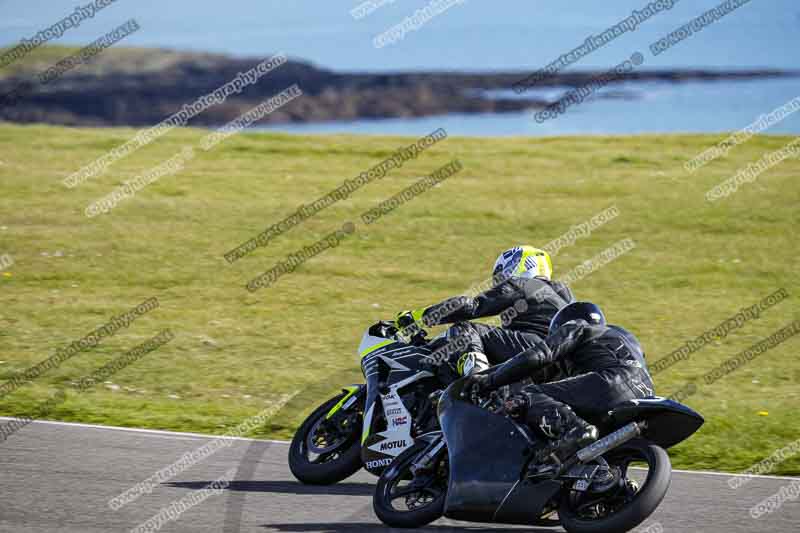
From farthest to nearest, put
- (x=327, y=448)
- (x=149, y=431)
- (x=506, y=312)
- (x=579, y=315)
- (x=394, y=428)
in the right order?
(x=149, y=431) < (x=506, y=312) < (x=327, y=448) < (x=394, y=428) < (x=579, y=315)

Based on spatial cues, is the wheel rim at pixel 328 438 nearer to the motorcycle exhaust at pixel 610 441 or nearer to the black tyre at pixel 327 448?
the black tyre at pixel 327 448

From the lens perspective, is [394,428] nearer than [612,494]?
No

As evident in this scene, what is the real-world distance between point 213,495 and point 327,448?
2.92 ft

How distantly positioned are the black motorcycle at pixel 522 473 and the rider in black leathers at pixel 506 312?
806 mm

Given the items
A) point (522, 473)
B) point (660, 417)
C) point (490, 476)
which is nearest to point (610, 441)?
point (660, 417)

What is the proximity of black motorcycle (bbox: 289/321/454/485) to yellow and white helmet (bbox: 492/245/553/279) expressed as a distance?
2.61ft

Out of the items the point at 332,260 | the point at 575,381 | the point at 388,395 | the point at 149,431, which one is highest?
the point at 575,381

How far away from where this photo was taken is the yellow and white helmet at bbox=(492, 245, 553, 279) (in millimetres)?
8133

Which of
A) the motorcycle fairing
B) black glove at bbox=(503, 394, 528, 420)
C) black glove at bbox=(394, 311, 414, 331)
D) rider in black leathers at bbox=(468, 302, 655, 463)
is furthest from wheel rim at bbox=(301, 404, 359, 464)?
black glove at bbox=(503, 394, 528, 420)

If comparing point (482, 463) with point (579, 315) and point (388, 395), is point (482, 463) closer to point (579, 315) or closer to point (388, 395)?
point (579, 315)

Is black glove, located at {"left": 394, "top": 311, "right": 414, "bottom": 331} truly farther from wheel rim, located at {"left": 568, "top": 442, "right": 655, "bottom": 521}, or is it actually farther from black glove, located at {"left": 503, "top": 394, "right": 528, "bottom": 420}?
wheel rim, located at {"left": 568, "top": 442, "right": 655, "bottom": 521}

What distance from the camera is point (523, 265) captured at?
8.14 metres

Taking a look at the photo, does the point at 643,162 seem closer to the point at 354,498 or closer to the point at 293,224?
the point at 293,224

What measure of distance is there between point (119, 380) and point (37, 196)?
1079cm
